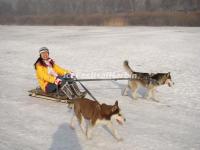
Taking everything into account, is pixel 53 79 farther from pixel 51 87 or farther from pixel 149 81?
pixel 149 81

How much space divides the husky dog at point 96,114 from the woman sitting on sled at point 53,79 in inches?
68.8

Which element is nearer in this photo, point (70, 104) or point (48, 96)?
point (70, 104)

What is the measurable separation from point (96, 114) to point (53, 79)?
3.26 meters

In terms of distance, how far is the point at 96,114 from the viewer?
21.9 ft

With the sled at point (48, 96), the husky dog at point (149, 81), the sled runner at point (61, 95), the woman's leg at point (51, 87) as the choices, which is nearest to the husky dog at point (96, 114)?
the sled runner at point (61, 95)

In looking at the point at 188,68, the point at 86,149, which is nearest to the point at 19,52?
the point at 188,68

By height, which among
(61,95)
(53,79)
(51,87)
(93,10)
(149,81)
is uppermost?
(93,10)

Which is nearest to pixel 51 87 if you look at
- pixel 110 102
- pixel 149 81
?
pixel 110 102

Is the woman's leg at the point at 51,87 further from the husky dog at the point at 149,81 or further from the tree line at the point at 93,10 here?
the tree line at the point at 93,10

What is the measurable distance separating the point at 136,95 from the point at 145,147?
3730mm

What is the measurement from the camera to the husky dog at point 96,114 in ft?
21.1

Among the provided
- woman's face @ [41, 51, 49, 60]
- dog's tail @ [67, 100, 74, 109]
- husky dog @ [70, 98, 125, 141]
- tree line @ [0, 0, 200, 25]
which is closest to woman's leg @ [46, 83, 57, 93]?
dog's tail @ [67, 100, 74, 109]

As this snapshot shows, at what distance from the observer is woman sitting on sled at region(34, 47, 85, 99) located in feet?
30.5

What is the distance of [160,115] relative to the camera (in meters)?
8.91
